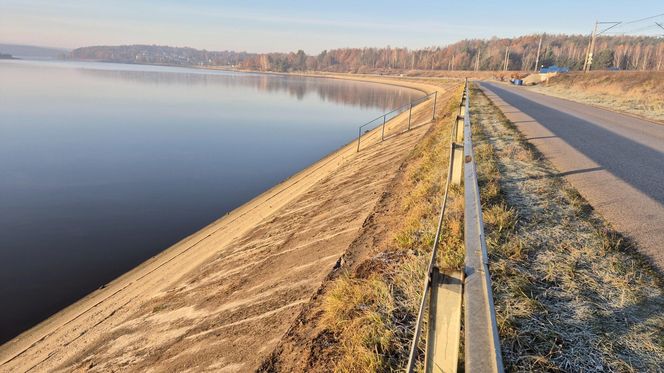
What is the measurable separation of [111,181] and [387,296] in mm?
18274

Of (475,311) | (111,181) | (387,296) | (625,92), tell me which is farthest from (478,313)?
(625,92)

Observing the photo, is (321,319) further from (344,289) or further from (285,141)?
(285,141)

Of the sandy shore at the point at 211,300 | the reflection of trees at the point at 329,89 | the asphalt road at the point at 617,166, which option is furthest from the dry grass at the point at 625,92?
the reflection of trees at the point at 329,89

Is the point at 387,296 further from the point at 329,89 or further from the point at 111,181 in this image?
the point at 329,89

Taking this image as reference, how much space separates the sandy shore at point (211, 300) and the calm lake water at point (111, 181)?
1.51m

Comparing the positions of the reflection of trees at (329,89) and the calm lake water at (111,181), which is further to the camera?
the reflection of trees at (329,89)

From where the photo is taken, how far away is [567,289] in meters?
3.59

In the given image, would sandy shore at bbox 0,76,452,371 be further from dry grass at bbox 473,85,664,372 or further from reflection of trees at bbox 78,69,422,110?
reflection of trees at bbox 78,69,422,110

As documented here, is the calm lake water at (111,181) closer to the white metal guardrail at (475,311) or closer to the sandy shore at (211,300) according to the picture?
the sandy shore at (211,300)

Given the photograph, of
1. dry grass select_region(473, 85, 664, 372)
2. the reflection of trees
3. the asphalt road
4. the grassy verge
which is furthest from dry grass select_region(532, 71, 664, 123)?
the reflection of trees

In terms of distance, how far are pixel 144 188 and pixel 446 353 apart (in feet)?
58.7

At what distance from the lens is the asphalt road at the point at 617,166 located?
514 centimetres

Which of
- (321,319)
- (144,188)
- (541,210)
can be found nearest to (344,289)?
(321,319)

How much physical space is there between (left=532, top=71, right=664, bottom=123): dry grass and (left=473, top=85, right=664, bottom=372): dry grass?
16.7 metres
